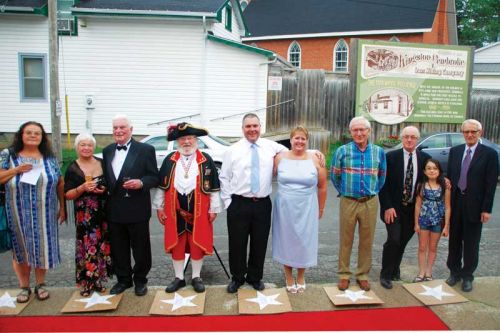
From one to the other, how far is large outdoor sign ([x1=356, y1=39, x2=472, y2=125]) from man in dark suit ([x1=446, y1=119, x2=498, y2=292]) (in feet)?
36.6

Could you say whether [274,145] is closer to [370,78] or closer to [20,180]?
[20,180]

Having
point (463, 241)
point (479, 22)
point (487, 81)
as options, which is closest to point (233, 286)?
point (463, 241)

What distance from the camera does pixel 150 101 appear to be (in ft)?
47.2

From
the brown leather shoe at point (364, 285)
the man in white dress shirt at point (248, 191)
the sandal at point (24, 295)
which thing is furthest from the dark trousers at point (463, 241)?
the sandal at point (24, 295)

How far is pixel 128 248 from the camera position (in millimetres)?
4152

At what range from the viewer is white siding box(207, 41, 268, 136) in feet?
46.3

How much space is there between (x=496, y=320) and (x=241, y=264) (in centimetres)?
238

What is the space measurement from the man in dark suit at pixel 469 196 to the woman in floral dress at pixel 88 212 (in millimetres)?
3587

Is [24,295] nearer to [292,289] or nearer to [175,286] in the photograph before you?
[175,286]

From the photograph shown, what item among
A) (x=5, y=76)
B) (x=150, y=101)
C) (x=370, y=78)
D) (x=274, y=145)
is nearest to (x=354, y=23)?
(x=370, y=78)

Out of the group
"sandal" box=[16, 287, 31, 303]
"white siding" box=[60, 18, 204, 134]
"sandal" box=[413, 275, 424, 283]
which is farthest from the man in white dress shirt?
"white siding" box=[60, 18, 204, 134]

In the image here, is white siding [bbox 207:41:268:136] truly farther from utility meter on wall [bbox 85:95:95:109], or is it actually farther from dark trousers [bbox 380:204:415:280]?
dark trousers [bbox 380:204:415:280]

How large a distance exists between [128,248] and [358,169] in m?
2.39

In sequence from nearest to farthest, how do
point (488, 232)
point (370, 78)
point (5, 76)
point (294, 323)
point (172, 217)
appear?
point (294, 323) → point (172, 217) → point (488, 232) → point (5, 76) → point (370, 78)
